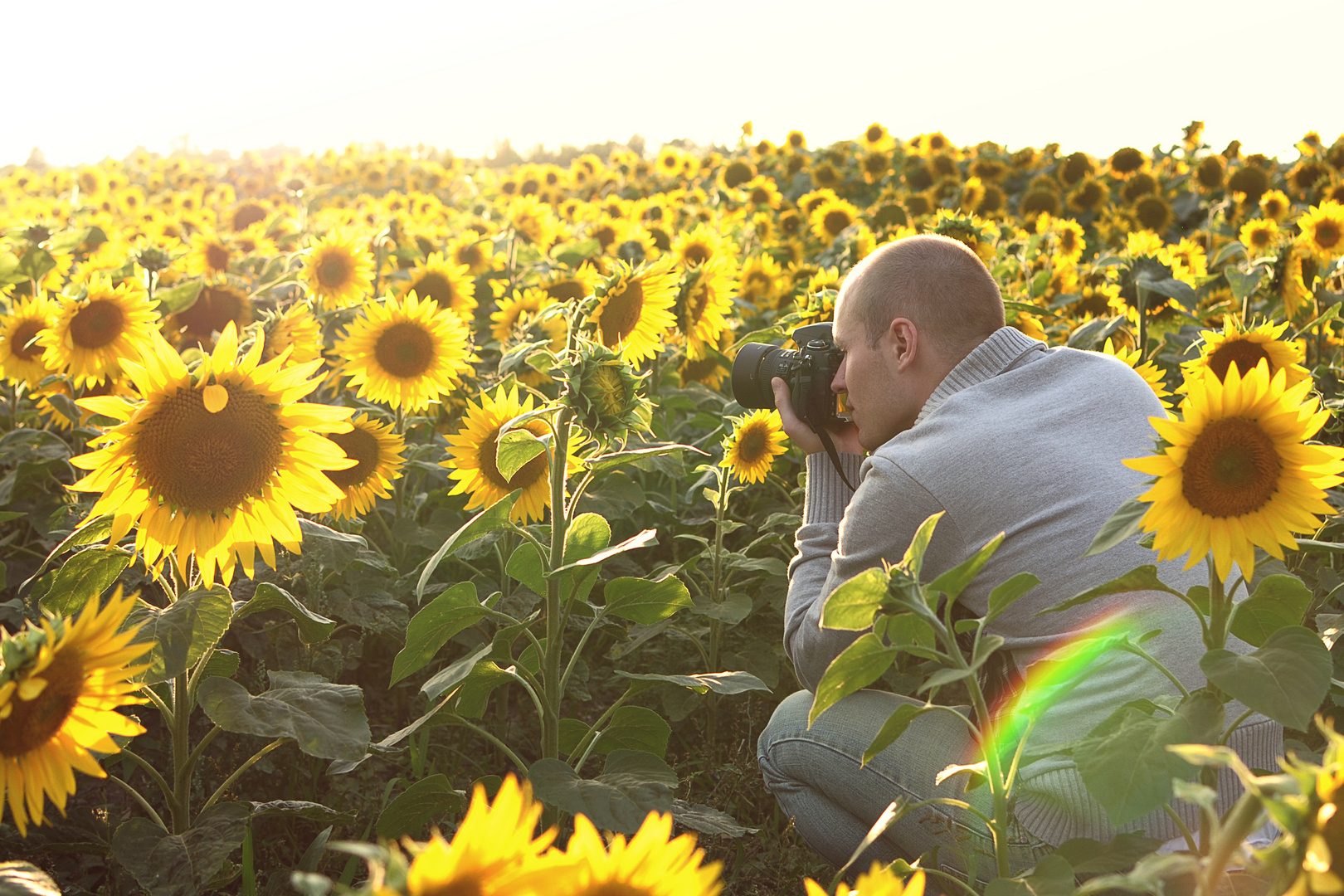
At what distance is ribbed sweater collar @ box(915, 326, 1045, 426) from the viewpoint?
210 cm

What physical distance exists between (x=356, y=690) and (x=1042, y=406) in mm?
1264

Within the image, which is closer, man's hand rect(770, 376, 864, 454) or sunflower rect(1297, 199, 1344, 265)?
man's hand rect(770, 376, 864, 454)

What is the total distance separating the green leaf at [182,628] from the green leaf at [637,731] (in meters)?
0.74

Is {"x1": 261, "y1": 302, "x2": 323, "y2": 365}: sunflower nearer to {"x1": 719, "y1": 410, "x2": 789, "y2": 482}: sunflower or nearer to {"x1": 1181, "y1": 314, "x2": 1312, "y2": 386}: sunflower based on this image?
{"x1": 719, "y1": 410, "x2": 789, "y2": 482}: sunflower

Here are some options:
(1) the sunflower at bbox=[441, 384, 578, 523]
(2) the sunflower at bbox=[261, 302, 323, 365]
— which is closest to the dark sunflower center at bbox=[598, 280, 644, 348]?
(1) the sunflower at bbox=[441, 384, 578, 523]

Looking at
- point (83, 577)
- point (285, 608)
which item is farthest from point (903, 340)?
point (83, 577)

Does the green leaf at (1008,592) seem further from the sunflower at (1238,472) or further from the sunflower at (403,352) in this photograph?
the sunflower at (403,352)

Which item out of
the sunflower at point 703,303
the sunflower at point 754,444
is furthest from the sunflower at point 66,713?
the sunflower at point 703,303

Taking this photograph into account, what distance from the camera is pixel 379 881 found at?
62cm

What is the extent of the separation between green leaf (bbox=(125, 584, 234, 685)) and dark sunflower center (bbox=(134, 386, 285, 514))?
148 mm

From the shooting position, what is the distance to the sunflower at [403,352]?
9.85ft

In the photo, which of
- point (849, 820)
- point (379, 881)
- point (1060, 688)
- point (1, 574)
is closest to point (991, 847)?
point (849, 820)

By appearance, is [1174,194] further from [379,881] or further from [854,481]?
[379,881]

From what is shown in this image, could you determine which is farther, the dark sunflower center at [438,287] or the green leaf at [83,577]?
the dark sunflower center at [438,287]
